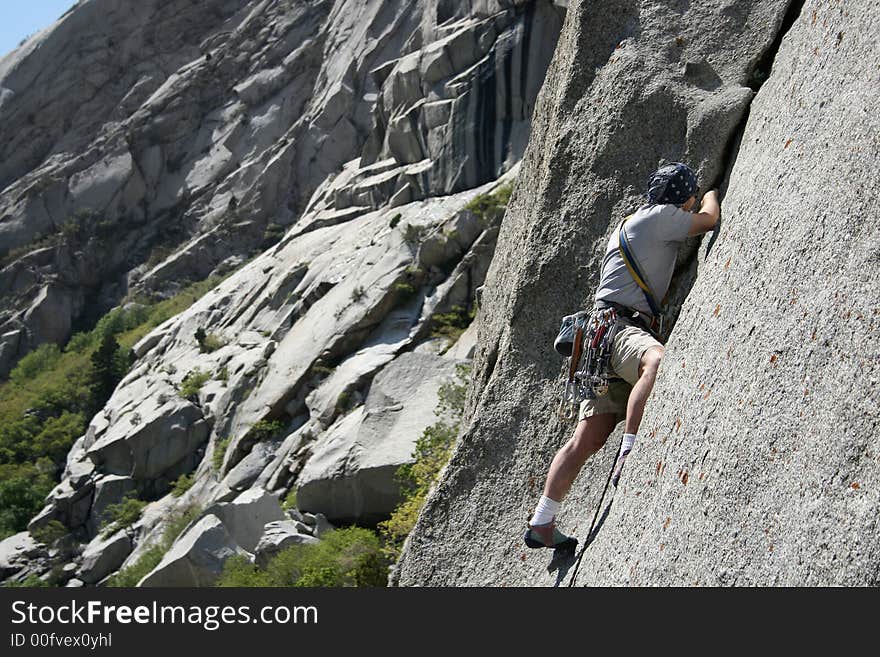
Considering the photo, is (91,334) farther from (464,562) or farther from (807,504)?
(807,504)

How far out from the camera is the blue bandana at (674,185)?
6453mm

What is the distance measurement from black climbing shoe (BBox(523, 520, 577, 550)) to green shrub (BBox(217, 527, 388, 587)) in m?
10.6

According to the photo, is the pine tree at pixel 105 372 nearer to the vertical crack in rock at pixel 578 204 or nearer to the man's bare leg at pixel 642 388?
the vertical crack in rock at pixel 578 204

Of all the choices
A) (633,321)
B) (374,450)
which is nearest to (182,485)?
(374,450)

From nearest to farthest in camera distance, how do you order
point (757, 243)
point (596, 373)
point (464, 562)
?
point (757, 243), point (596, 373), point (464, 562)

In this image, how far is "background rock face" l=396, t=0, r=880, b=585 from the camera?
13.8 ft

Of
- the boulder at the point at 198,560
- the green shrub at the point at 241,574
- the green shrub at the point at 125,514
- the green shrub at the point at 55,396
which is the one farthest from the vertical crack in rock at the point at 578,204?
the green shrub at the point at 55,396

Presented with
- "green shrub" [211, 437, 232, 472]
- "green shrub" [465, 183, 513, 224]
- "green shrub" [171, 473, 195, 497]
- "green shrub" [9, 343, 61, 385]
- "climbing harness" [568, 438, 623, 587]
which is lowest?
"green shrub" [171, 473, 195, 497]

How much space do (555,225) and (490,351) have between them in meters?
1.68

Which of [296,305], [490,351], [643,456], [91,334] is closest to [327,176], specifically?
[91,334]

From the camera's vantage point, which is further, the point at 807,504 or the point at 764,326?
the point at 764,326

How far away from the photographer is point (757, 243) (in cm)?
548

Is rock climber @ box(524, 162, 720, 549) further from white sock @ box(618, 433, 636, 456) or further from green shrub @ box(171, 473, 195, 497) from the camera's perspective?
green shrub @ box(171, 473, 195, 497)

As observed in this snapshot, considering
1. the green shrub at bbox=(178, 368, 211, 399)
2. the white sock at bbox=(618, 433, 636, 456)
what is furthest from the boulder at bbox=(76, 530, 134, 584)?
the white sock at bbox=(618, 433, 636, 456)
